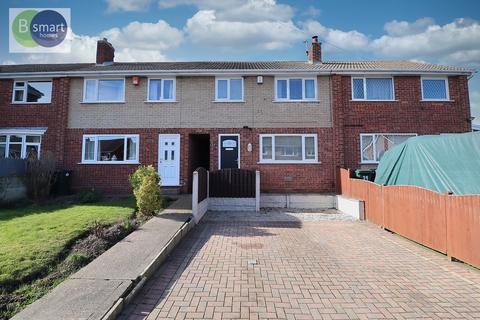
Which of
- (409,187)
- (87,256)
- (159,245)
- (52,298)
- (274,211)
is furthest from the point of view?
(274,211)

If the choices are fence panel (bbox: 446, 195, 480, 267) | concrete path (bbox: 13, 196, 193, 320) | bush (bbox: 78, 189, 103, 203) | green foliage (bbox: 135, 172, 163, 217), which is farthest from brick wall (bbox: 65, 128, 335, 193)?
fence panel (bbox: 446, 195, 480, 267)

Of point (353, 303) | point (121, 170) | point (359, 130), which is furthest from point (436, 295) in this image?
point (121, 170)

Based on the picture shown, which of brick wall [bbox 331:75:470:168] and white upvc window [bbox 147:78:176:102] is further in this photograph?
white upvc window [bbox 147:78:176:102]

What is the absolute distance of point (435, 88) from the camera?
1357 cm

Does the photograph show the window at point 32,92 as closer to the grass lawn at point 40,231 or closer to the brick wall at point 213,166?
the brick wall at point 213,166

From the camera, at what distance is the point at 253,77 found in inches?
531

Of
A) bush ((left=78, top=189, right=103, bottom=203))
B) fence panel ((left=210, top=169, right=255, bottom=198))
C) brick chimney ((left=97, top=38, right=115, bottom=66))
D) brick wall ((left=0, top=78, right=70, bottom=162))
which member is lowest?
bush ((left=78, top=189, right=103, bottom=203))

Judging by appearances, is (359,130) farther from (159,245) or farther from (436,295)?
(159,245)

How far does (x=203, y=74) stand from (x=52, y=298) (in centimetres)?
1128

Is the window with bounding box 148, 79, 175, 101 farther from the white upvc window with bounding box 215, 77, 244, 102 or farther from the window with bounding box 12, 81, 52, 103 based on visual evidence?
the window with bounding box 12, 81, 52, 103

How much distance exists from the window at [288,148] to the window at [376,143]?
2.38 metres

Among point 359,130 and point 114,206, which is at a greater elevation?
point 359,130

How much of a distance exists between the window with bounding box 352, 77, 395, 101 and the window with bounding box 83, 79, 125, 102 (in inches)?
444

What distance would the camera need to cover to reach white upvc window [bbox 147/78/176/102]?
1347 cm
